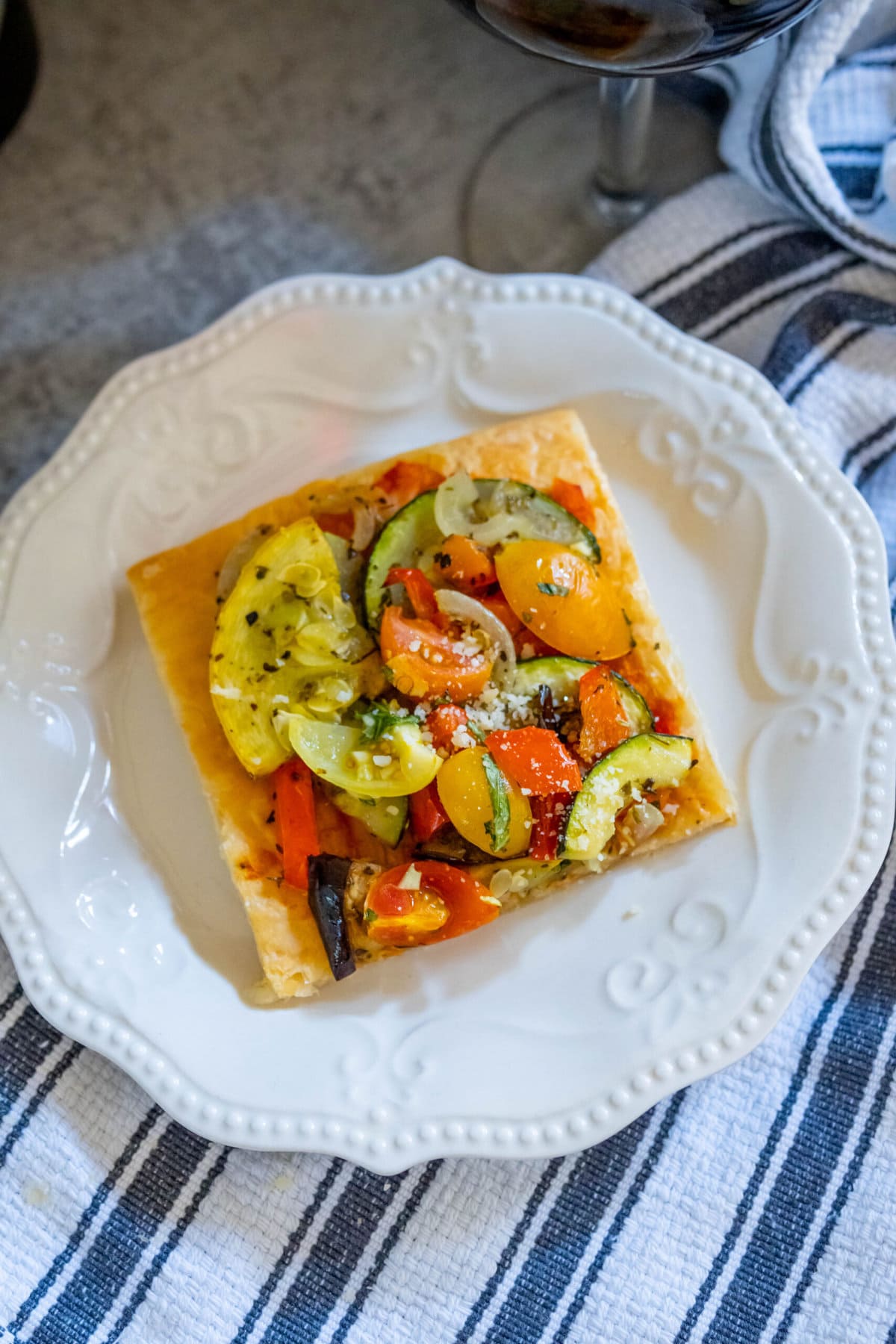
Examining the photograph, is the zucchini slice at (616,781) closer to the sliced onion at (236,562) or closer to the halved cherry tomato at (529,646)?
the halved cherry tomato at (529,646)

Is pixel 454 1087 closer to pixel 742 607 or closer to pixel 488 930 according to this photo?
pixel 488 930

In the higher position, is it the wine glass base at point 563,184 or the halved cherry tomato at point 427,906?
the wine glass base at point 563,184

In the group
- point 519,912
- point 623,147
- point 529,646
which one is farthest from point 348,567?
point 623,147

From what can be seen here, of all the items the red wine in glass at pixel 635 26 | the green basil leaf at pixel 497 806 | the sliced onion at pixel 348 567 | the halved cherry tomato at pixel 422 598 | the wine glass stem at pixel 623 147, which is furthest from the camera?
the wine glass stem at pixel 623 147

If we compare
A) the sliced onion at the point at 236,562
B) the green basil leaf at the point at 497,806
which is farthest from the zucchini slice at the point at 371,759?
the sliced onion at the point at 236,562

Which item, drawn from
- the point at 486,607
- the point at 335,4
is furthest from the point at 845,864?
the point at 335,4

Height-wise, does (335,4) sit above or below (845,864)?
above

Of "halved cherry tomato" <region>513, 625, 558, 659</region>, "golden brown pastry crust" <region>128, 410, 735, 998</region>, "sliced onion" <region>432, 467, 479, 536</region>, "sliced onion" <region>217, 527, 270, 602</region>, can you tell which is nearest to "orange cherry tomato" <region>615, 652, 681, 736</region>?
"golden brown pastry crust" <region>128, 410, 735, 998</region>
